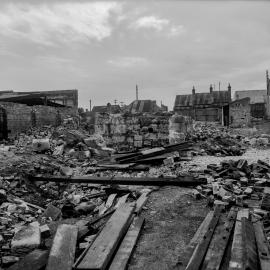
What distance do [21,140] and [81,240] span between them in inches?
472

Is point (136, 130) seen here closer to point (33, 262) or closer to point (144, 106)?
point (33, 262)

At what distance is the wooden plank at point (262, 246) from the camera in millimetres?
3090

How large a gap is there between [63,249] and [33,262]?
1.20ft

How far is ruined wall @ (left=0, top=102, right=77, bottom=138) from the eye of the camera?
53.0 ft

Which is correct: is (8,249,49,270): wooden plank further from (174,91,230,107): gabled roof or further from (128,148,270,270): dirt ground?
(174,91,230,107): gabled roof

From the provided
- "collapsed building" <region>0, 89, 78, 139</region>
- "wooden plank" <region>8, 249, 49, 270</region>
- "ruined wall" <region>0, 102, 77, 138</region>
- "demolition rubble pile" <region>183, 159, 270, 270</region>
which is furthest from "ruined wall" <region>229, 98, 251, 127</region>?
"wooden plank" <region>8, 249, 49, 270</region>

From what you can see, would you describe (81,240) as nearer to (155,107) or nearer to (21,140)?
(21,140)

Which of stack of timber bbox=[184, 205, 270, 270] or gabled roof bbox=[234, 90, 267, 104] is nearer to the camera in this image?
stack of timber bbox=[184, 205, 270, 270]

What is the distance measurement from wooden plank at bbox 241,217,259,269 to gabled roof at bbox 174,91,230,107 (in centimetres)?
3893

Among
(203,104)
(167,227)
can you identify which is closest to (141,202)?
(167,227)

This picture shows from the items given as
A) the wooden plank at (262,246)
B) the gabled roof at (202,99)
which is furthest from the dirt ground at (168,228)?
the gabled roof at (202,99)

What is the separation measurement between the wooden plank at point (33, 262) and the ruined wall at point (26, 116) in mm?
13636

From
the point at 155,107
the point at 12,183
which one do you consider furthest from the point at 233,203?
the point at 155,107

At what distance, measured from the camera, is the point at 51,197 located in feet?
23.3
